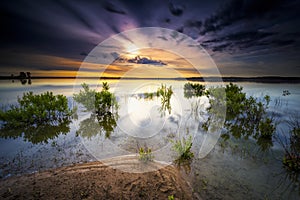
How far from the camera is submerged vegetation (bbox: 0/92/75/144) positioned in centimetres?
665

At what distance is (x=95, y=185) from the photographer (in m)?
3.34

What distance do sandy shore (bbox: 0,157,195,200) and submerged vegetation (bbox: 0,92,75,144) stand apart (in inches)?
120

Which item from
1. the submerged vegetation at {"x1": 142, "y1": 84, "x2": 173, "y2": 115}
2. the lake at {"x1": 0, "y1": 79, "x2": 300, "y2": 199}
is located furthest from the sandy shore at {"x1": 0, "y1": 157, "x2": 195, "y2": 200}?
the submerged vegetation at {"x1": 142, "y1": 84, "x2": 173, "y2": 115}

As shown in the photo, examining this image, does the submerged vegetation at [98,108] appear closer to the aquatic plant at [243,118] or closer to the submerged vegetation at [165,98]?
the submerged vegetation at [165,98]

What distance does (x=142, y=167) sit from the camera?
4.15 m

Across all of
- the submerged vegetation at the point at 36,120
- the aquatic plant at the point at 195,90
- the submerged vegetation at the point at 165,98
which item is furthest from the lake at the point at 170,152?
the aquatic plant at the point at 195,90

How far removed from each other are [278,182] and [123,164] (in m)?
4.17

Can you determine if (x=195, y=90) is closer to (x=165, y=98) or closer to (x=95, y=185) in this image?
(x=165, y=98)

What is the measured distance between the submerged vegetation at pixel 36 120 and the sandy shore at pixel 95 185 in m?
3.04

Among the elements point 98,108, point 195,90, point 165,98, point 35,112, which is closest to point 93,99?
point 98,108

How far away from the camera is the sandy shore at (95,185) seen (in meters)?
3.07

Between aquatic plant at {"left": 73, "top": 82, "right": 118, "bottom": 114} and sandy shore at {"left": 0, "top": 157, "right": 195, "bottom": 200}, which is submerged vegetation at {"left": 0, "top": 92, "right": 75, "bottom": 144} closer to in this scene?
aquatic plant at {"left": 73, "top": 82, "right": 118, "bottom": 114}

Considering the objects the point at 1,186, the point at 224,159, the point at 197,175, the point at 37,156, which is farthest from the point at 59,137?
the point at 224,159

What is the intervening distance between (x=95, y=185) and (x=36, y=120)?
22.5ft
